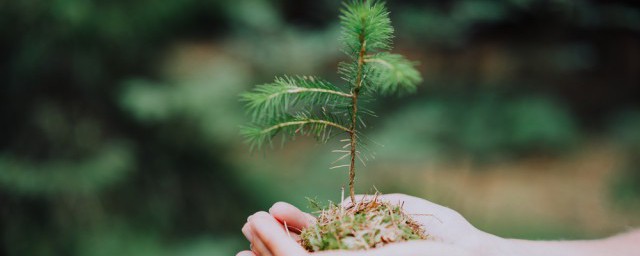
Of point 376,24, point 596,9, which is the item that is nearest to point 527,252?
point 376,24

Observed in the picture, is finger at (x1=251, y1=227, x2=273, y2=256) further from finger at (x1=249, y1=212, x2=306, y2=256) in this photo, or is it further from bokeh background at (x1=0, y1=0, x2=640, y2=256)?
bokeh background at (x1=0, y1=0, x2=640, y2=256)

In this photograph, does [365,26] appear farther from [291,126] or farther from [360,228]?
[360,228]

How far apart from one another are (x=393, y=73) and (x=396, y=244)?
0.90 feet

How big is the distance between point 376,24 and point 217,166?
1.57m

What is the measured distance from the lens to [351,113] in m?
0.90


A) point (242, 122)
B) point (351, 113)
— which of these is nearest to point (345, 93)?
point (351, 113)

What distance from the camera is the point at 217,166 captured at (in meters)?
2.25

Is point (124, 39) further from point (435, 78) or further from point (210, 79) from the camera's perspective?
point (435, 78)

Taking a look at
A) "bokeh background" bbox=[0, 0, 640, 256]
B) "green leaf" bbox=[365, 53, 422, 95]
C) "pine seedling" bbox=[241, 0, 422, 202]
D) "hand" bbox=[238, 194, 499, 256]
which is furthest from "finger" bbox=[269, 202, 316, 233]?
"bokeh background" bbox=[0, 0, 640, 256]

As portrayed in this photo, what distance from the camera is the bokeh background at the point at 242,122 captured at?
2148 millimetres

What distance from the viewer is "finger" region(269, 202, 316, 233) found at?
0.94m

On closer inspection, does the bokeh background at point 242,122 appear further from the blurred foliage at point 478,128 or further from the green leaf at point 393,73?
the green leaf at point 393,73

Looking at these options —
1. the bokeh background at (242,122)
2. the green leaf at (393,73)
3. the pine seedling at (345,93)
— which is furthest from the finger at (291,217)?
the bokeh background at (242,122)

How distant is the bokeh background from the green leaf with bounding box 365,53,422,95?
4.52ft
